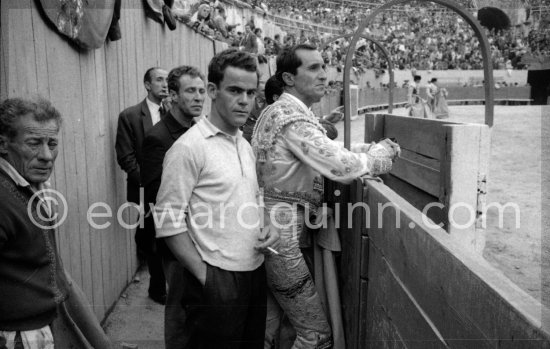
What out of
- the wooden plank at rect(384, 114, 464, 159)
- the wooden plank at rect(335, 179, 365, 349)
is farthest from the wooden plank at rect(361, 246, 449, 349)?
the wooden plank at rect(384, 114, 464, 159)

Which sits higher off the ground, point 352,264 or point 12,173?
point 12,173

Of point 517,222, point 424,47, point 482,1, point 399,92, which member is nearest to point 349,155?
point 517,222

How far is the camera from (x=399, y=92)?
26859mm

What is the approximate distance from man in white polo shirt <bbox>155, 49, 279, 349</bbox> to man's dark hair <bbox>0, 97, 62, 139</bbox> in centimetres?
49

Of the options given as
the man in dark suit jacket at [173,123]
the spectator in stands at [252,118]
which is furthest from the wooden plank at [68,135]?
the spectator in stands at [252,118]

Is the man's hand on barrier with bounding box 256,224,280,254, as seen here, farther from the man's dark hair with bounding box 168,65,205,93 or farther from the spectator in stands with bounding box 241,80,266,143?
the spectator in stands with bounding box 241,80,266,143

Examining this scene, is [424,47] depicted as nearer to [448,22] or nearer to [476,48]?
[476,48]

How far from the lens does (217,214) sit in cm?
188

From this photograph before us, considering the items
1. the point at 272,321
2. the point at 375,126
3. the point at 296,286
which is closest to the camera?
the point at 296,286

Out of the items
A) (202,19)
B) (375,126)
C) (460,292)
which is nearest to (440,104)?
(202,19)

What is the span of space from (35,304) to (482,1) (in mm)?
37618

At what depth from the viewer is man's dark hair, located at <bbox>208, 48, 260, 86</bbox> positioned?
1.93 m

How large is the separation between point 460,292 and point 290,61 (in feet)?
5.10

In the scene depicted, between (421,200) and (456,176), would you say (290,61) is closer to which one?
(456,176)
